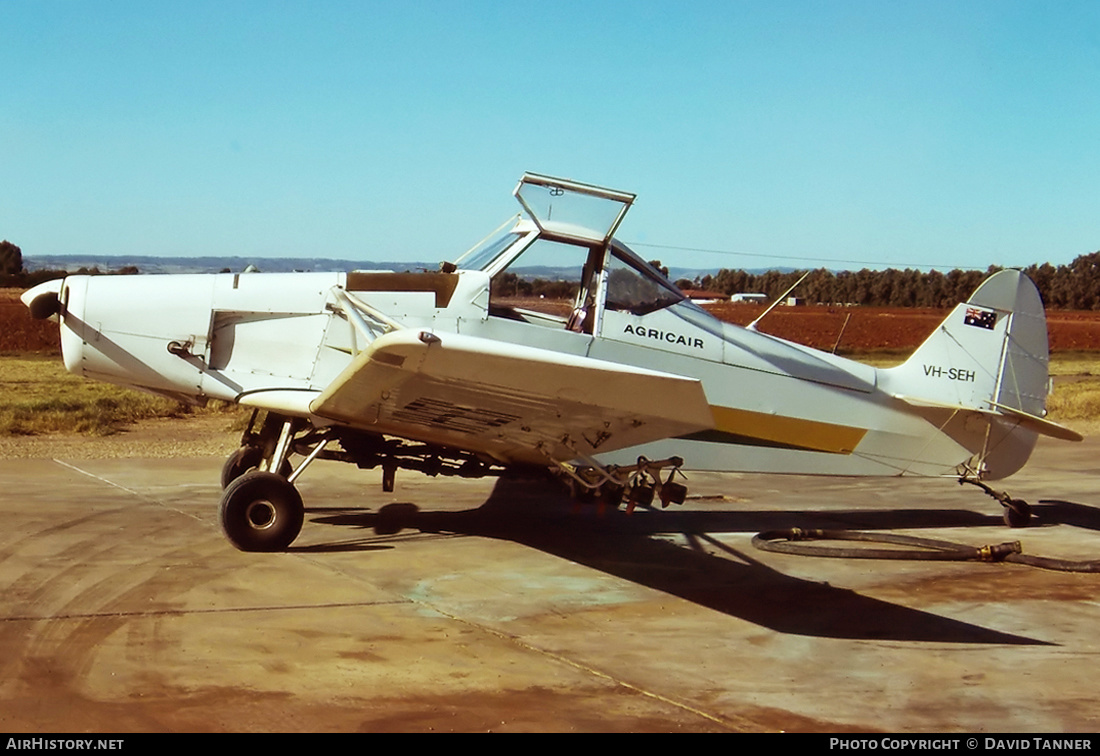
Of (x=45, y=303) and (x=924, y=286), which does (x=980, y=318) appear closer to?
(x=45, y=303)

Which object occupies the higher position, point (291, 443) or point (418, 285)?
point (418, 285)

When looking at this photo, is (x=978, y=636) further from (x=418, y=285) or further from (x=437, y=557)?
(x=418, y=285)

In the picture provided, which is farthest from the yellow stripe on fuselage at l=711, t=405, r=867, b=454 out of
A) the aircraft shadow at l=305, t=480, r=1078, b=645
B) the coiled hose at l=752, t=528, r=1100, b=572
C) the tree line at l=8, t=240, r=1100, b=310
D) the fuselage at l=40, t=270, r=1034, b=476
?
the tree line at l=8, t=240, r=1100, b=310

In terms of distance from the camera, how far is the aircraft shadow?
7.41 meters

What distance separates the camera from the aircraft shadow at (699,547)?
7.41 meters

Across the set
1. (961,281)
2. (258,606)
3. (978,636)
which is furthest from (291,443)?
(961,281)

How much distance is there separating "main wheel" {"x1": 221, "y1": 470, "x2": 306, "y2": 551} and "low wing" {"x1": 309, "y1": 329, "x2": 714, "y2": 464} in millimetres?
753

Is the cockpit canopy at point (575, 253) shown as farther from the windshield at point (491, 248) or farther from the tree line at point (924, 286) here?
the tree line at point (924, 286)

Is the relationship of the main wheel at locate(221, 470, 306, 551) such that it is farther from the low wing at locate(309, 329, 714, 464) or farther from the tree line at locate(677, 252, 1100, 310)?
the tree line at locate(677, 252, 1100, 310)

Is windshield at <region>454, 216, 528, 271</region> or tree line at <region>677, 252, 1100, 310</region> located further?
tree line at <region>677, 252, 1100, 310</region>

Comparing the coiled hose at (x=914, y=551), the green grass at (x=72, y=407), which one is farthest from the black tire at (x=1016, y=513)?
the green grass at (x=72, y=407)

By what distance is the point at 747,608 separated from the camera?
771cm

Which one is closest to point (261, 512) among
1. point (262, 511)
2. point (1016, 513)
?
point (262, 511)

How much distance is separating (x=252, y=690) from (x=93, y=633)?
1.41 meters
